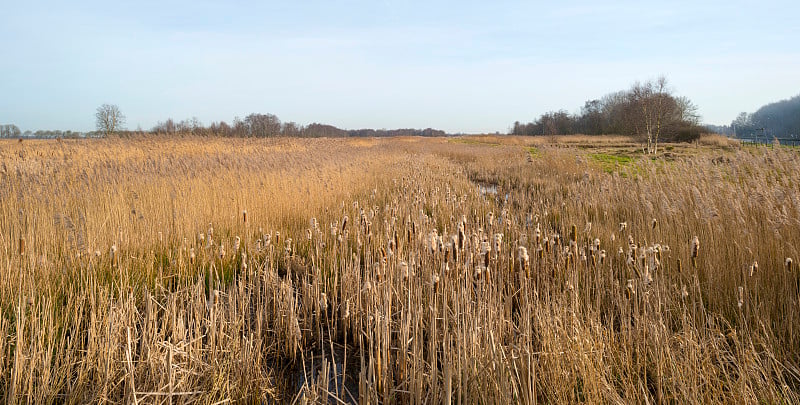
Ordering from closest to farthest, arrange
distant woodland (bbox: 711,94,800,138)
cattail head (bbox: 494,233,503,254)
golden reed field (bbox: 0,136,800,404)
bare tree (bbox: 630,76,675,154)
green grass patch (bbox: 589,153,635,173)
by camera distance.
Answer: golden reed field (bbox: 0,136,800,404)
cattail head (bbox: 494,233,503,254)
green grass patch (bbox: 589,153,635,173)
bare tree (bbox: 630,76,675,154)
distant woodland (bbox: 711,94,800,138)

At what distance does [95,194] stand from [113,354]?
4.21 m

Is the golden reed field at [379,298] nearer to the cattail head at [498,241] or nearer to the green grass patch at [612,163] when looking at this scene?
the cattail head at [498,241]

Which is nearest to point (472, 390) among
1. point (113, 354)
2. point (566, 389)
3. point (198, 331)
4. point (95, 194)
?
point (566, 389)

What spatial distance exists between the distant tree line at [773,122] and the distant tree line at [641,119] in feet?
39.9

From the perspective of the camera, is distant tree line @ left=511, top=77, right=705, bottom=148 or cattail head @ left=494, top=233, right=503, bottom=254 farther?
distant tree line @ left=511, top=77, right=705, bottom=148

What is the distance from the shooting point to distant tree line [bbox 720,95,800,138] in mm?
68438

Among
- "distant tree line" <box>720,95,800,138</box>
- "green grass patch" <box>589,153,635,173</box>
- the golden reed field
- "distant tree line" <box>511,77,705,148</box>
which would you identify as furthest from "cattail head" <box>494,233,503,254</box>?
"distant tree line" <box>720,95,800,138</box>

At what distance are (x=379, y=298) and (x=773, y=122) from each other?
14233 centimetres

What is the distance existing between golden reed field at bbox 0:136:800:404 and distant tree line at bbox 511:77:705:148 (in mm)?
26379

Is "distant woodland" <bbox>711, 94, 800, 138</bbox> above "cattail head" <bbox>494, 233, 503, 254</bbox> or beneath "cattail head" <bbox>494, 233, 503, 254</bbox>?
above

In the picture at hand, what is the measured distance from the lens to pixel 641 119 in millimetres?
30062

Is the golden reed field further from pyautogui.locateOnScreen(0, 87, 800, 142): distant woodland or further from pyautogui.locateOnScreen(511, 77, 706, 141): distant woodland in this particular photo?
pyautogui.locateOnScreen(511, 77, 706, 141): distant woodland

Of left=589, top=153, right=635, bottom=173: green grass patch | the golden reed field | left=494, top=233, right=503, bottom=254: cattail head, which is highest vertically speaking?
left=589, top=153, right=635, bottom=173: green grass patch

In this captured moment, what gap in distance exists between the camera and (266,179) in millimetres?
7629
